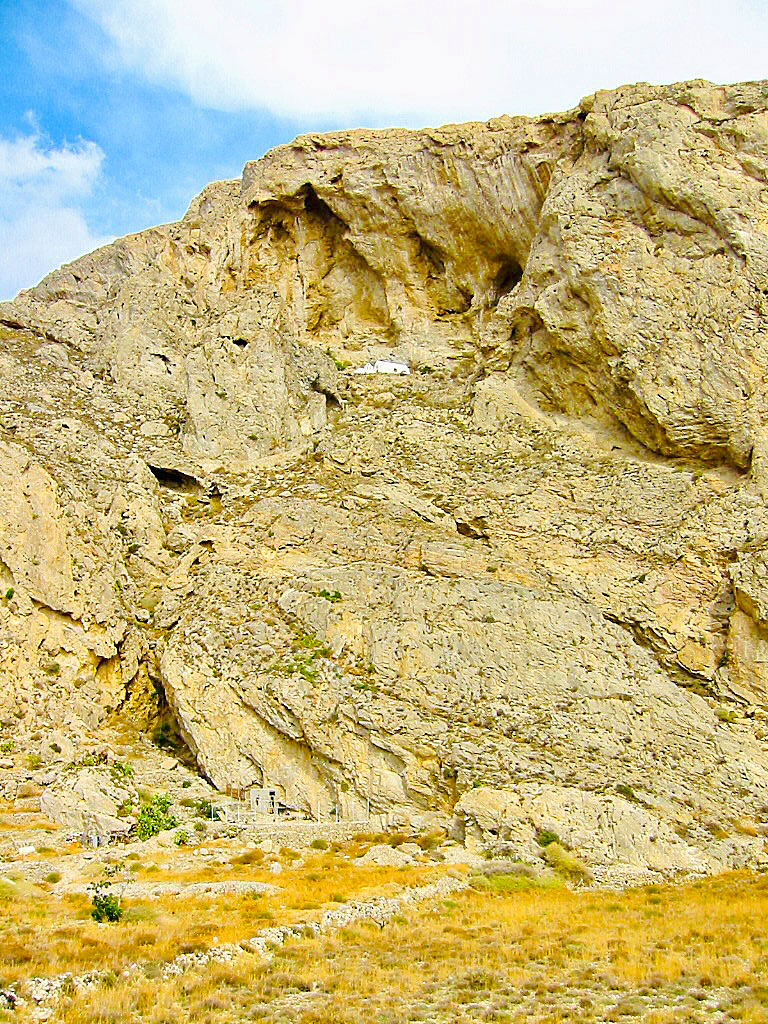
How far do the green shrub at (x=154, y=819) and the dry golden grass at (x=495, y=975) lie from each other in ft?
18.6

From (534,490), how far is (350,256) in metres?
17.3

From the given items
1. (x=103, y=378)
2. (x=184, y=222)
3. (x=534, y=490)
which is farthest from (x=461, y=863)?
(x=184, y=222)

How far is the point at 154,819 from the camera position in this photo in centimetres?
2119

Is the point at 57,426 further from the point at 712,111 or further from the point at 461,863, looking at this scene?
the point at 712,111

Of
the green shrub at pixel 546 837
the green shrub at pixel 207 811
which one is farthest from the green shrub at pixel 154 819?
the green shrub at pixel 546 837

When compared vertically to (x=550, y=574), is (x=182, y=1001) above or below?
below

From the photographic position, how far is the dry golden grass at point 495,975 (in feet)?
33.0

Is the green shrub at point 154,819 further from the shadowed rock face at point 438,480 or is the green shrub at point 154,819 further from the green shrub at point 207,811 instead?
the shadowed rock face at point 438,480

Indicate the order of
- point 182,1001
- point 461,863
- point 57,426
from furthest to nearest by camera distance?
point 57,426, point 461,863, point 182,1001

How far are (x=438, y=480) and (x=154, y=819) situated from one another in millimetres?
14721

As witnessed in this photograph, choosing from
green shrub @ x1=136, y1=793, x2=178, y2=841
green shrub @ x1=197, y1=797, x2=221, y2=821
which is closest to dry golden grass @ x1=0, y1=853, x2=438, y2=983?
green shrub @ x1=136, y1=793, x2=178, y2=841

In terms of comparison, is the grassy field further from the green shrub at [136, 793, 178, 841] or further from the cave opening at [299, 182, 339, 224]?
the cave opening at [299, 182, 339, 224]

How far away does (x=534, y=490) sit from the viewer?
95.9ft

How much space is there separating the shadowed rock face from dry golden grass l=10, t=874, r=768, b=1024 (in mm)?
5790
